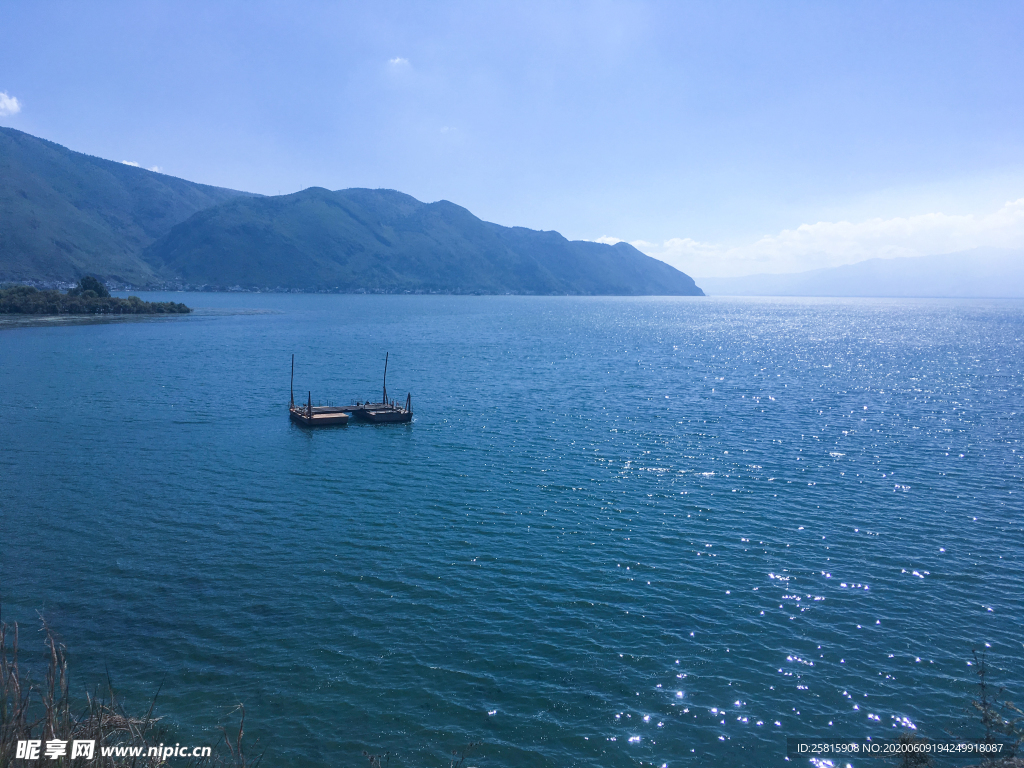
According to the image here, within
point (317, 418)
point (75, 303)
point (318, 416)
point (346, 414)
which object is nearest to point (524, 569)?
point (317, 418)

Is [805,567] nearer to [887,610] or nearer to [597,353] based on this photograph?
[887,610]

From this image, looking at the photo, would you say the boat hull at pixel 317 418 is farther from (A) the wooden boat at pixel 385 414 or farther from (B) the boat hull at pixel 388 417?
(B) the boat hull at pixel 388 417

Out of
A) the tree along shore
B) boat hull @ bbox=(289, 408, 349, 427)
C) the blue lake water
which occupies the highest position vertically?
the tree along shore

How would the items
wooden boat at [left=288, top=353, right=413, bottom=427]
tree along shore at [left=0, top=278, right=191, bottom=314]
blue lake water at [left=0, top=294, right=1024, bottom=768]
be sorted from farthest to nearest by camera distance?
tree along shore at [left=0, top=278, right=191, bottom=314] → wooden boat at [left=288, top=353, right=413, bottom=427] → blue lake water at [left=0, top=294, right=1024, bottom=768]

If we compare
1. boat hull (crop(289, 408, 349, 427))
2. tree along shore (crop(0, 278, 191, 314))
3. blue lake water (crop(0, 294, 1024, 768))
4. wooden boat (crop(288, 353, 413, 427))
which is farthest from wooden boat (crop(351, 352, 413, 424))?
tree along shore (crop(0, 278, 191, 314))

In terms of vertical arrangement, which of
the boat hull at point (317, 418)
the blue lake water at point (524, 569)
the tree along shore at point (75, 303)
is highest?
the tree along shore at point (75, 303)

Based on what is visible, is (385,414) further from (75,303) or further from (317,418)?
(75,303)

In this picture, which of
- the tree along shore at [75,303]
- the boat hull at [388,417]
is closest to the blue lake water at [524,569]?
the boat hull at [388,417]

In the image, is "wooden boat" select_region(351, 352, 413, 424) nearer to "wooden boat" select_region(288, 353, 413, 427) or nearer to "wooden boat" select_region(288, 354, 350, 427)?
"wooden boat" select_region(288, 353, 413, 427)

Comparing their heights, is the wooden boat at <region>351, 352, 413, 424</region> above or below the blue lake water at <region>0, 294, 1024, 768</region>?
above

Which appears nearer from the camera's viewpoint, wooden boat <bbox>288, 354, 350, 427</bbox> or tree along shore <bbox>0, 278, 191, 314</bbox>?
wooden boat <bbox>288, 354, 350, 427</bbox>
